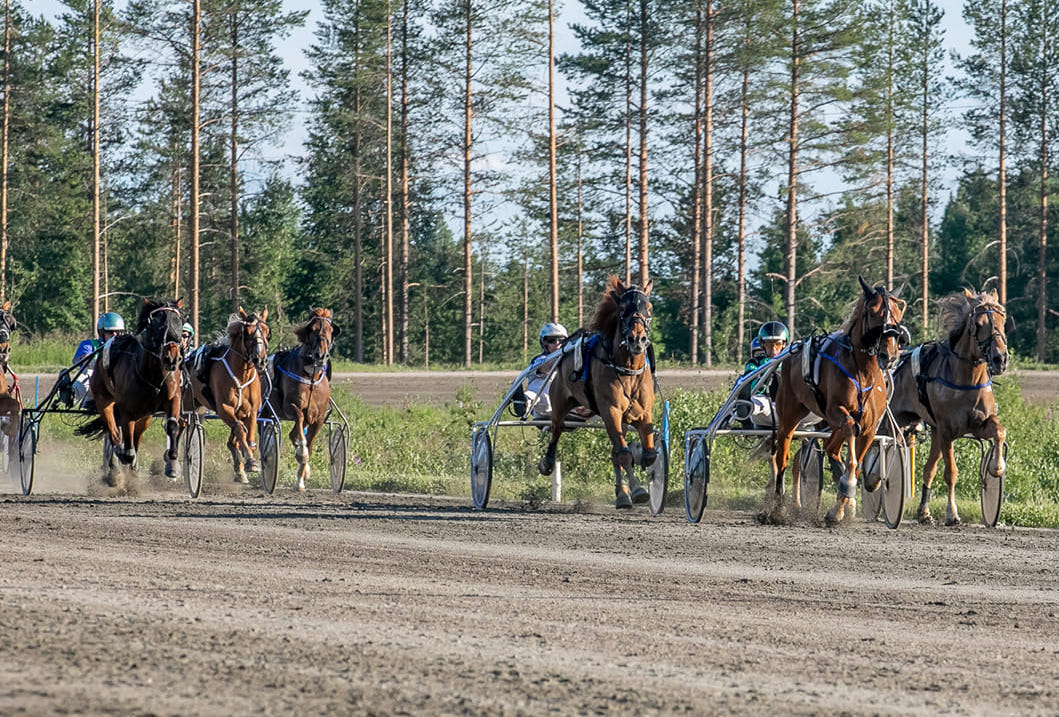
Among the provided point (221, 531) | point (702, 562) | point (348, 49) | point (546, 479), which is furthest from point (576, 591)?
point (348, 49)

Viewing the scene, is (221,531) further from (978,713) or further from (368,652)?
(978,713)

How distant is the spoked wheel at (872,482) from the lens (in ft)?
40.5

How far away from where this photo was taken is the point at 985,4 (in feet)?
130

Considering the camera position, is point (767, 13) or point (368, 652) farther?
point (767, 13)

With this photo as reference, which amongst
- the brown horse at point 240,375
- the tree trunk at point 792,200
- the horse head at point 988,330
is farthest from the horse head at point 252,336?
the tree trunk at point 792,200

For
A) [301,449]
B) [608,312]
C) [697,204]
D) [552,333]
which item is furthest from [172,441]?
[697,204]

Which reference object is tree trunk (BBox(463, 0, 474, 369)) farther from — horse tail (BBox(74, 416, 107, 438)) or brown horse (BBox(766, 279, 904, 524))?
brown horse (BBox(766, 279, 904, 524))

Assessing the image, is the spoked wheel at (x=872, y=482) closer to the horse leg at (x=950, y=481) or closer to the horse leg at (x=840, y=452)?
the horse leg at (x=840, y=452)

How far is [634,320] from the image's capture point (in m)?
12.5

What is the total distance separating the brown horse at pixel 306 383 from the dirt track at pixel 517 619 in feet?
13.9

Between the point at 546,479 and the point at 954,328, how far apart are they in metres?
6.64

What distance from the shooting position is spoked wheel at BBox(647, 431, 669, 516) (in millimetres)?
13031

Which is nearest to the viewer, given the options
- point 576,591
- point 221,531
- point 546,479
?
point 576,591

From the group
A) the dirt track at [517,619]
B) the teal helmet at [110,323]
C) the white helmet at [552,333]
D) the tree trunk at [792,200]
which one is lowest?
the dirt track at [517,619]
